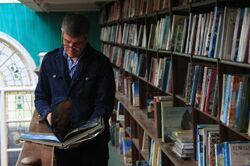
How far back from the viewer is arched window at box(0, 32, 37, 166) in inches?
308

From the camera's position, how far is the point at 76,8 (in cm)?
773

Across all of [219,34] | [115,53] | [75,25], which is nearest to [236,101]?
[219,34]

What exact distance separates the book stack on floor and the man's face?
92 centimetres

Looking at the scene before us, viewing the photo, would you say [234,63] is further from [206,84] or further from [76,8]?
[76,8]

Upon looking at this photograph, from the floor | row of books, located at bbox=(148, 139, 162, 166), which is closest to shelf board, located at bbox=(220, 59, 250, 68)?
row of books, located at bbox=(148, 139, 162, 166)

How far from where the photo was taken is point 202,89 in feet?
8.32

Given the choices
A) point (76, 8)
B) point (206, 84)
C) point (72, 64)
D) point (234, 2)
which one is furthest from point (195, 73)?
point (76, 8)

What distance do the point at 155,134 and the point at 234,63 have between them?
5.34ft

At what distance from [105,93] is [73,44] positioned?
1.04 ft

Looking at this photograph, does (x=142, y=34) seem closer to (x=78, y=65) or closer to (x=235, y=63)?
(x=78, y=65)

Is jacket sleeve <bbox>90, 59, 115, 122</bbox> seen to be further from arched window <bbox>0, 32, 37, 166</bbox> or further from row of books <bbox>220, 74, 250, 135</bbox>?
arched window <bbox>0, 32, 37, 166</bbox>

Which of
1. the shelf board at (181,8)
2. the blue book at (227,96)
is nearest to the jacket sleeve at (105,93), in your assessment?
the blue book at (227,96)

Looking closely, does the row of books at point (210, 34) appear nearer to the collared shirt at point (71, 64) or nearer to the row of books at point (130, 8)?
the row of books at point (130, 8)

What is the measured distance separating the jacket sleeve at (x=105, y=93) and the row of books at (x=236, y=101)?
609mm
